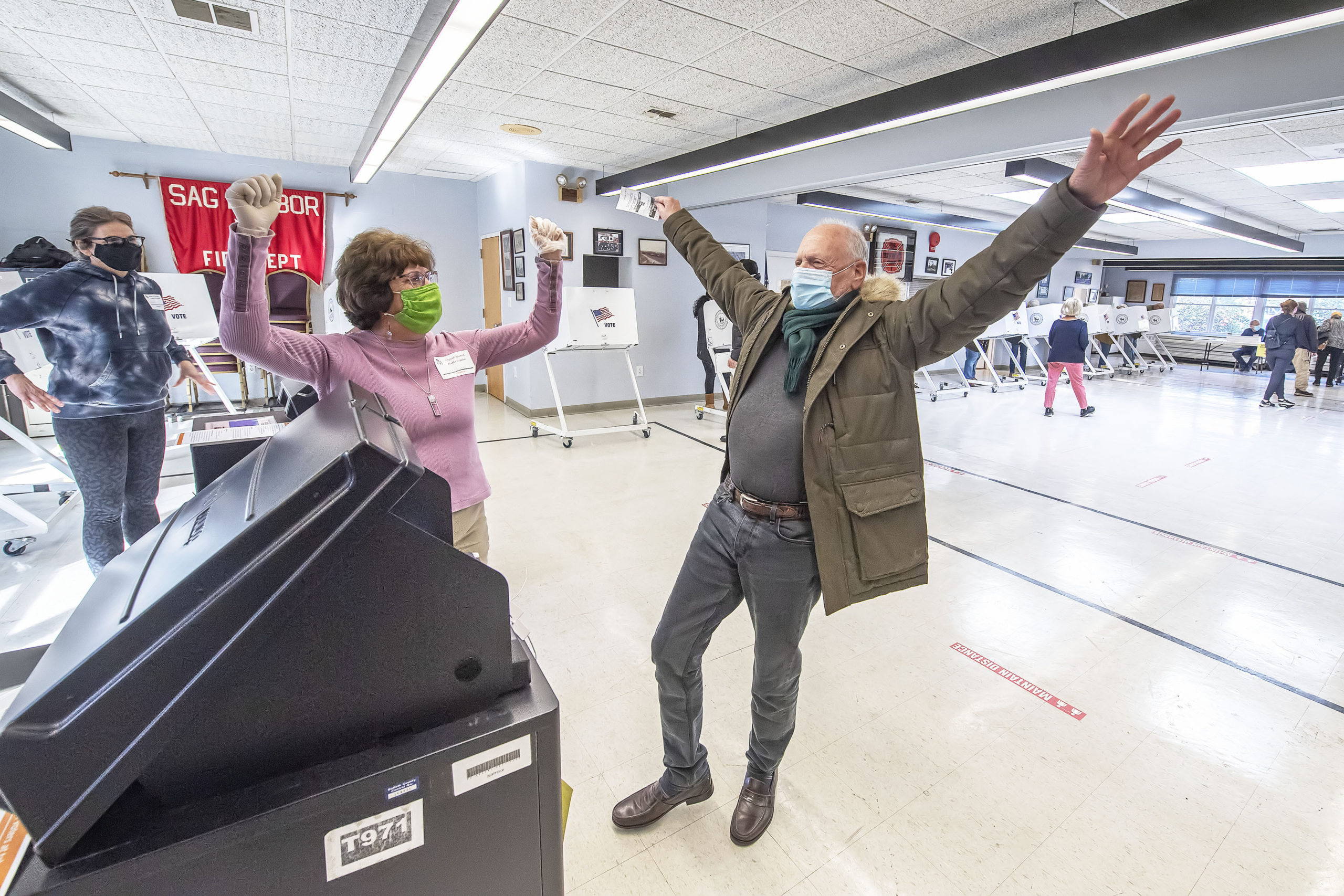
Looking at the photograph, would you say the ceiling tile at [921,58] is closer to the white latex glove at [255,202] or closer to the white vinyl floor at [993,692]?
the white vinyl floor at [993,692]

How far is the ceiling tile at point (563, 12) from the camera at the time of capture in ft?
9.06

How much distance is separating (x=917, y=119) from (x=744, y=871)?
3.68m

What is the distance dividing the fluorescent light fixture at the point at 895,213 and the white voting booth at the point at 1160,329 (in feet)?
9.69

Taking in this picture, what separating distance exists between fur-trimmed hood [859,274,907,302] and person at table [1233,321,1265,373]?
50.5ft

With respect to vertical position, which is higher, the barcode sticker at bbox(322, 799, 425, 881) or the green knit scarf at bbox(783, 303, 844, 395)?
the green knit scarf at bbox(783, 303, 844, 395)

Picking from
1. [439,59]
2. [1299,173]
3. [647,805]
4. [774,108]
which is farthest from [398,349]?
[1299,173]

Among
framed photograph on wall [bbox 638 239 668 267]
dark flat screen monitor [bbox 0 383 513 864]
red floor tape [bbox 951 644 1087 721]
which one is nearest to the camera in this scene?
dark flat screen monitor [bbox 0 383 513 864]

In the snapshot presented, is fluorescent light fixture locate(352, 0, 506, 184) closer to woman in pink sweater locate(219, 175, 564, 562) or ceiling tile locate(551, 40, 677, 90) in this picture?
ceiling tile locate(551, 40, 677, 90)

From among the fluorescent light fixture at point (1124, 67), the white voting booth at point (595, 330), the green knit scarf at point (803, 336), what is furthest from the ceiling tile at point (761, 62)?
the white voting booth at point (595, 330)

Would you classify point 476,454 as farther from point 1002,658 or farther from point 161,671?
point 1002,658

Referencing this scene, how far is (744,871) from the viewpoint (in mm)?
1518

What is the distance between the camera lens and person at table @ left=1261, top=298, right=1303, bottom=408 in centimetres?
815

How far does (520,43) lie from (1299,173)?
7416mm

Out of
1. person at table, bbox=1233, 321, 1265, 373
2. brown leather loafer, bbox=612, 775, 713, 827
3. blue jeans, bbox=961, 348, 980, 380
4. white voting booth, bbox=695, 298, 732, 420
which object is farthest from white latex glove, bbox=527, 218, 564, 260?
person at table, bbox=1233, 321, 1265, 373
